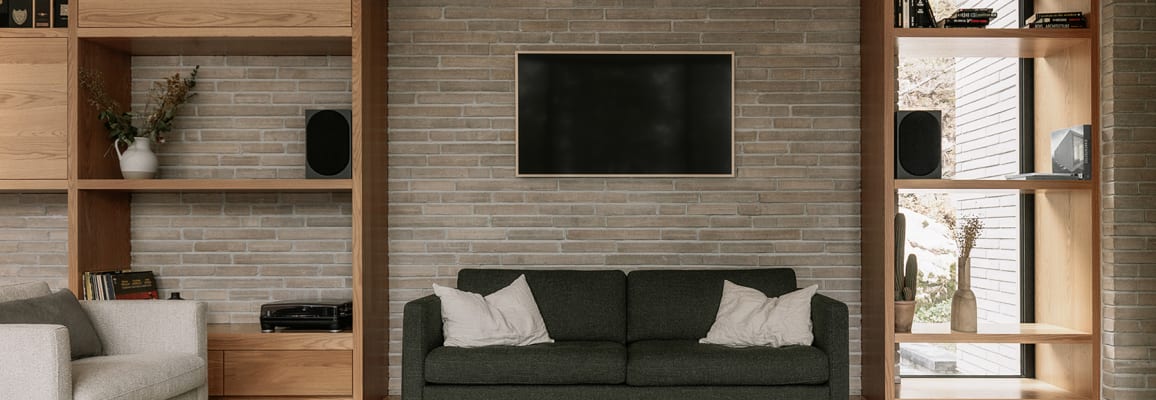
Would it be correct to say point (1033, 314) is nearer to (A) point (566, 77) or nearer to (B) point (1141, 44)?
(B) point (1141, 44)

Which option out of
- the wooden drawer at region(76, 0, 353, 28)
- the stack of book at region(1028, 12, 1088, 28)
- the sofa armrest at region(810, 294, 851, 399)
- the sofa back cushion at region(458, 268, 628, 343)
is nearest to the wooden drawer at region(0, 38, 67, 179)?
the wooden drawer at region(76, 0, 353, 28)

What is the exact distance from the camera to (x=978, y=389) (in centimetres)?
425

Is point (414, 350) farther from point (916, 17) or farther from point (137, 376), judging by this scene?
point (916, 17)

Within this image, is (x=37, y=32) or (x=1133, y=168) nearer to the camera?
(x=1133, y=168)

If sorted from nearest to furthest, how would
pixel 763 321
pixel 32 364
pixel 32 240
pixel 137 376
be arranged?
pixel 32 364
pixel 137 376
pixel 763 321
pixel 32 240

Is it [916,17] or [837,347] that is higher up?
[916,17]

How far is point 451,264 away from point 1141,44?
3402mm

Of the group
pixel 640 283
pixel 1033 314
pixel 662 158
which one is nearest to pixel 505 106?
pixel 662 158

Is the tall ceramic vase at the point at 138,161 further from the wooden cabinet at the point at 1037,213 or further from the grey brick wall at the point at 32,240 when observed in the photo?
the wooden cabinet at the point at 1037,213

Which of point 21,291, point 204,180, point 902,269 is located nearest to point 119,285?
point 204,180

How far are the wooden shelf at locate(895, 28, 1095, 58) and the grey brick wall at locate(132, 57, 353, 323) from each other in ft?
9.58

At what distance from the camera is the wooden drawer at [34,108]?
4.02 m

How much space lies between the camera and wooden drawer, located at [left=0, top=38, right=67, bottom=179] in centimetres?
402

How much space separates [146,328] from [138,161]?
993 mm
